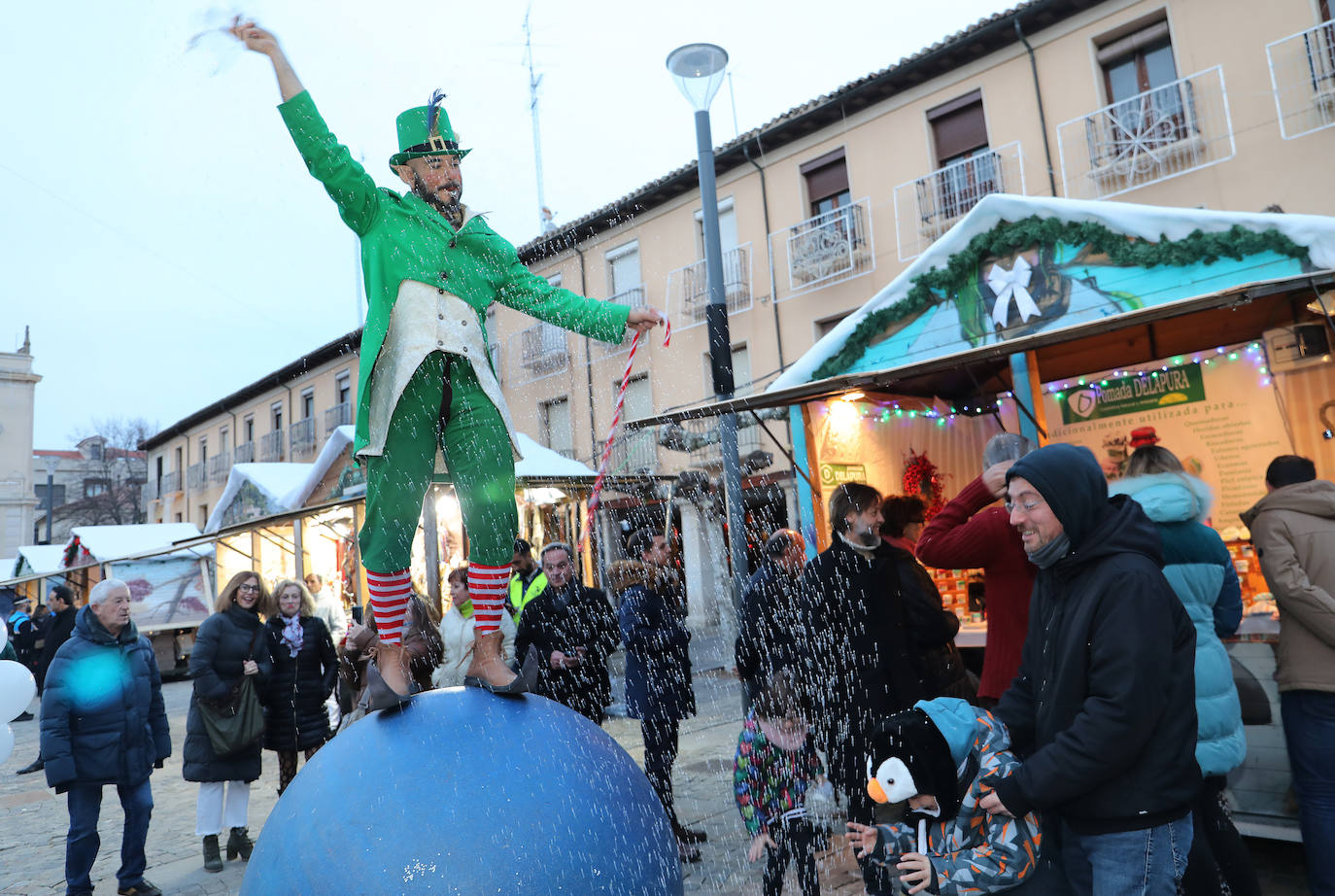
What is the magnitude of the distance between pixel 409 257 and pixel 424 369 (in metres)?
0.40

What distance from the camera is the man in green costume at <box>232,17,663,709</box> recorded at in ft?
9.27

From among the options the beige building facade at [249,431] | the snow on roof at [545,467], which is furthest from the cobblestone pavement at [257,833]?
the beige building facade at [249,431]

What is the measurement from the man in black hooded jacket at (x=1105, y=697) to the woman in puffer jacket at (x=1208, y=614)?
133cm

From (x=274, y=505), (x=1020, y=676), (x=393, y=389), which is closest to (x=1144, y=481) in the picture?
(x=1020, y=676)

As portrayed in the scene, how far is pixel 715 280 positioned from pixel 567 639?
9.75 ft

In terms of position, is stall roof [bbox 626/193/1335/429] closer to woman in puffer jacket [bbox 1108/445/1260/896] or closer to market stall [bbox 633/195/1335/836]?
market stall [bbox 633/195/1335/836]

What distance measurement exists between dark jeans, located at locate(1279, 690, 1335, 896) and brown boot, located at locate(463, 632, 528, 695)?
359cm

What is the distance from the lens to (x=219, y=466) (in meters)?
37.6

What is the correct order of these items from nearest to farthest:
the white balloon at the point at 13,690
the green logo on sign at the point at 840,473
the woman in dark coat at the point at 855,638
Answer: the woman in dark coat at the point at 855,638 → the white balloon at the point at 13,690 → the green logo on sign at the point at 840,473

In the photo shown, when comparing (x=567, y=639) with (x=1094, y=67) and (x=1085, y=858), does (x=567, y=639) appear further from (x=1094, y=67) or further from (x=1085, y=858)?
(x=1094, y=67)

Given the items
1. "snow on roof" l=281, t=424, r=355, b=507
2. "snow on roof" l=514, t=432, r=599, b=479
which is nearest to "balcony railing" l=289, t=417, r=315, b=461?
"snow on roof" l=281, t=424, r=355, b=507

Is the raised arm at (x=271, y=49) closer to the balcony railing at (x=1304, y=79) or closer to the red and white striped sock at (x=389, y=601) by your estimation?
the red and white striped sock at (x=389, y=601)

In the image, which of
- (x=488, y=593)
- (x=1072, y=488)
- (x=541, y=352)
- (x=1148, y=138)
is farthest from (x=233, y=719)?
(x=1148, y=138)

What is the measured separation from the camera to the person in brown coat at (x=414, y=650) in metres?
6.37
